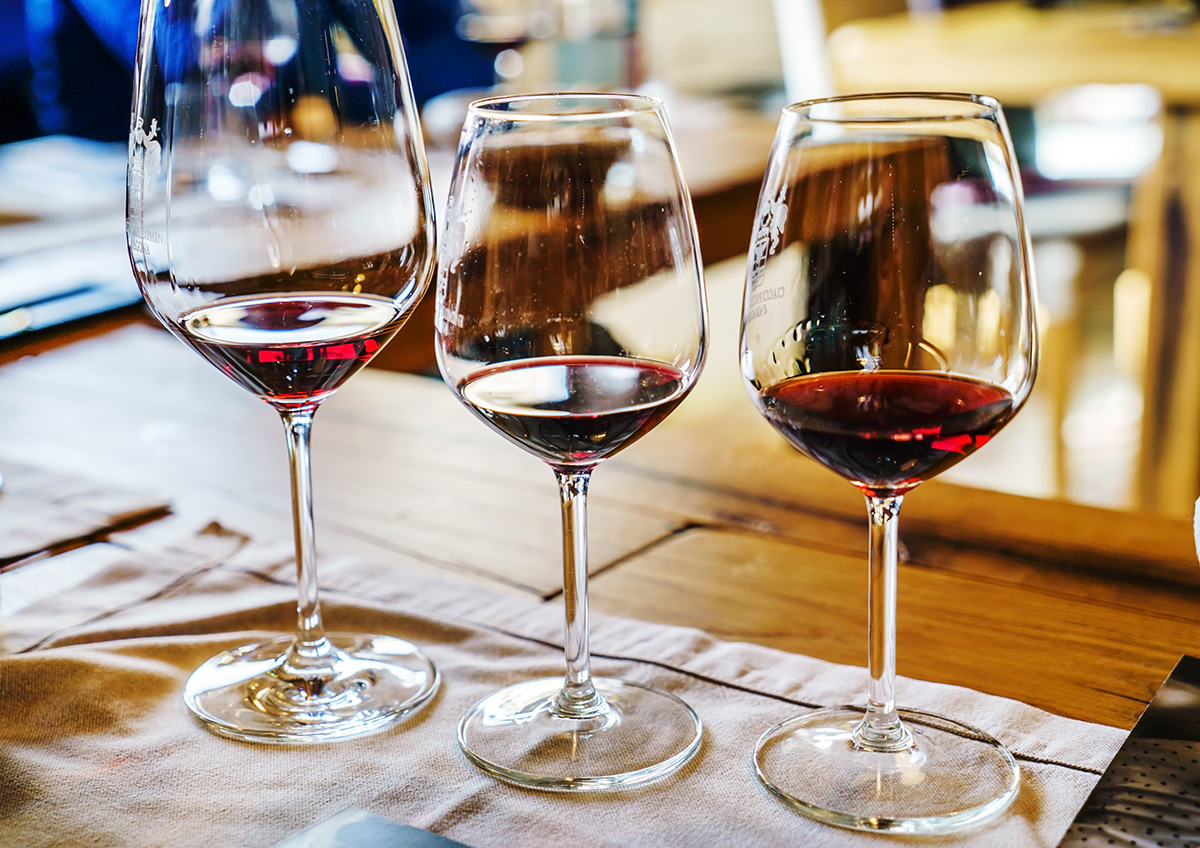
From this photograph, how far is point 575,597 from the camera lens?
563 millimetres

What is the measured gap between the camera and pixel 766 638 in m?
0.65

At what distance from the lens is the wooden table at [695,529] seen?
0.63 meters

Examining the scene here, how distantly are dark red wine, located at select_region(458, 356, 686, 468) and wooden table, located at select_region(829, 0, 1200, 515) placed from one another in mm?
1849

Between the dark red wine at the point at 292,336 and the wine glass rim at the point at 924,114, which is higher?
the wine glass rim at the point at 924,114

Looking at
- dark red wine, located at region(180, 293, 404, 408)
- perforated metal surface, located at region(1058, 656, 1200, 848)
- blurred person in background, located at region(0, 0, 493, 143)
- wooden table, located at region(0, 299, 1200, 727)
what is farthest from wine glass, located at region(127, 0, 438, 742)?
blurred person in background, located at region(0, 0, 493, 143)

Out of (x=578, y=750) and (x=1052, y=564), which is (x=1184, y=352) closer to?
(x=1052, y=564)

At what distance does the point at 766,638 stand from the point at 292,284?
0.29m

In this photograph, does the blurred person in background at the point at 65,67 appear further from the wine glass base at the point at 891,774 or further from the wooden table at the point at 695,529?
the wine glass base at the point at 891,774

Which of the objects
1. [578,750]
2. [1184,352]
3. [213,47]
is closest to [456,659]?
[578,750]

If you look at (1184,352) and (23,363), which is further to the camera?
(1184,352)

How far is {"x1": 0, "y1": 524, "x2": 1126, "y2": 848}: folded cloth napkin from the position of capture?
486 mm

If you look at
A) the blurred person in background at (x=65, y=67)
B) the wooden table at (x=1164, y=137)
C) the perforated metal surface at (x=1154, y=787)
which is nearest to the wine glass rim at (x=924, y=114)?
the perforated metal surface at (x=1154, y=787)

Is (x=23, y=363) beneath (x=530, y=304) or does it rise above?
beneath

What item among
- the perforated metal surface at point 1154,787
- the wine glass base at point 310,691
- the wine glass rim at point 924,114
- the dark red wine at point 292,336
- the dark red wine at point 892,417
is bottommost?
the wine glass base at point 310,691
